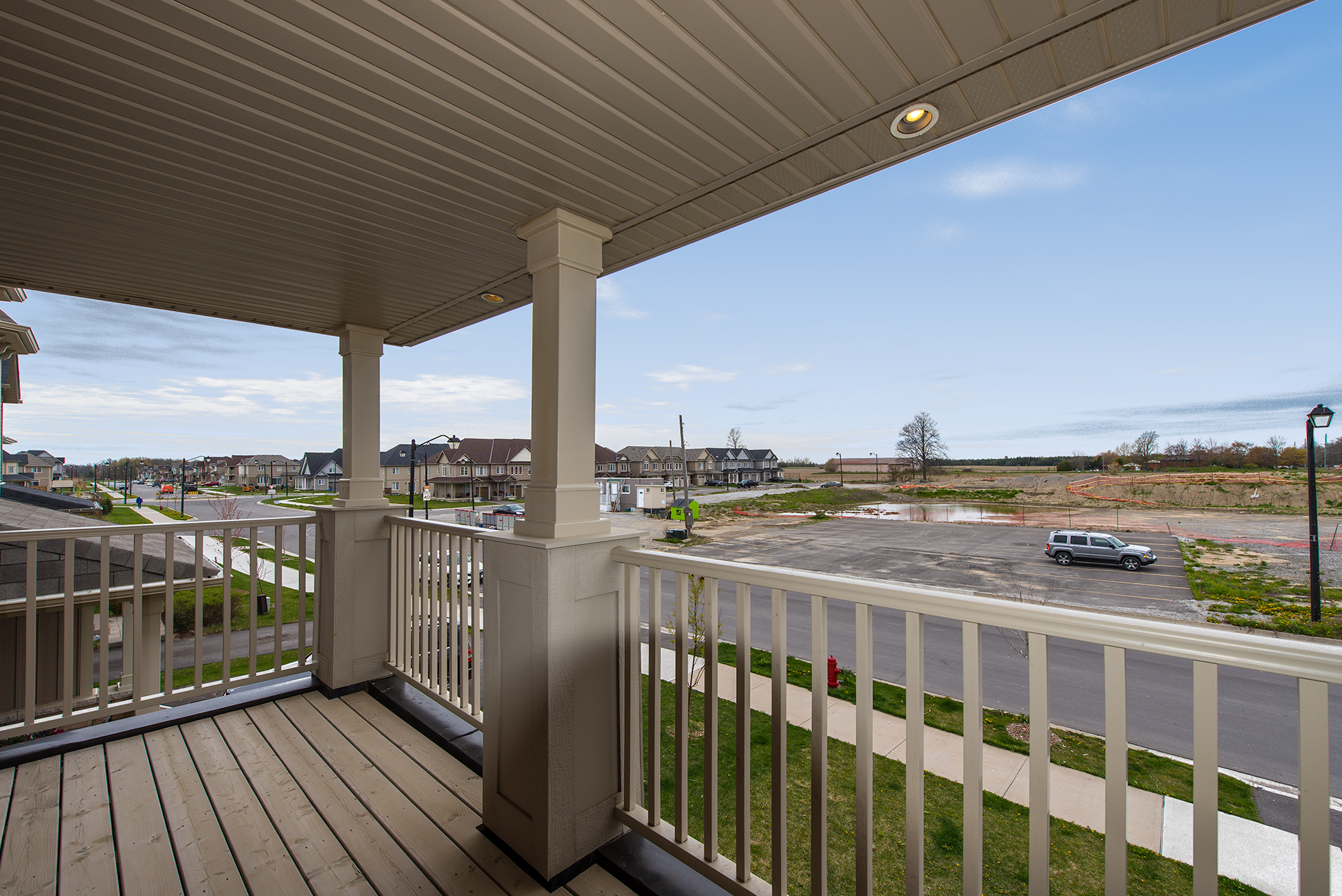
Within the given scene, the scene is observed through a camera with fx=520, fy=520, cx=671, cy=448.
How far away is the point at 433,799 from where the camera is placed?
193 cm

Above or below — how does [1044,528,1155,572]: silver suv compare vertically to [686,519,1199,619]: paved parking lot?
→ above

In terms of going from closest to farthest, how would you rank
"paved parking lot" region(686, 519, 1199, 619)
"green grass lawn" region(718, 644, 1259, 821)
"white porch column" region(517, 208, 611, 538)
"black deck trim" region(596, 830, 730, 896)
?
1. "black deck trim" region(596, 830, 730, 896)
2. "white porch column" region(517, 208, 611, 538)
3. "paved parking lot" region(686, 519, 1199, 619)
4. "green grass lawn" region(718, 644, 1259, 821)

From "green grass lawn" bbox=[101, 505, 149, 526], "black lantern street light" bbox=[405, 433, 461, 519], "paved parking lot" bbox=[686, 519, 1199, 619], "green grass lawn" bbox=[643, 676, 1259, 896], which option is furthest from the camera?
"green grass lawn" bbox=[101, 505, 149, 526]

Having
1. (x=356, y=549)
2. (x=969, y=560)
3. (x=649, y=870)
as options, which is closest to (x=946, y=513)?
(x=969, y=560)

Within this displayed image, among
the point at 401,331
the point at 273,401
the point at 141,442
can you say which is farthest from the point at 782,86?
the point at 273,401

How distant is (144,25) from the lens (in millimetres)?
1056

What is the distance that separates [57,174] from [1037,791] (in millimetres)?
2958

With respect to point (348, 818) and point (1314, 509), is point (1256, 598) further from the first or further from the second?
point (348, 818)

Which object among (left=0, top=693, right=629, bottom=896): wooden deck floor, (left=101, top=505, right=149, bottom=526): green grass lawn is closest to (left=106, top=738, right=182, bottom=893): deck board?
(left=0, top=693, right=629, bottom=896): wooden deck floor

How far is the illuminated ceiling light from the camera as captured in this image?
1288 mm

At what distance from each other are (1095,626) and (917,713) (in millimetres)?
396

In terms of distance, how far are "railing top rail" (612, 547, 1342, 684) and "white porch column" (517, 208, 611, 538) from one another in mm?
623

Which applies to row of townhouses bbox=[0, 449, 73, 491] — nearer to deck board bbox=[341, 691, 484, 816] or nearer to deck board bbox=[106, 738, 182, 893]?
deck board bbox=[106, 738, 182, 893]

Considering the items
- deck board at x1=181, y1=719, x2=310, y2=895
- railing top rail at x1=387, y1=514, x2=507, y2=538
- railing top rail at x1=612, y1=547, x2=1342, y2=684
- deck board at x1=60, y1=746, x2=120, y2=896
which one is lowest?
deck board at x1=181, y1=719, x2=310, y2=895
